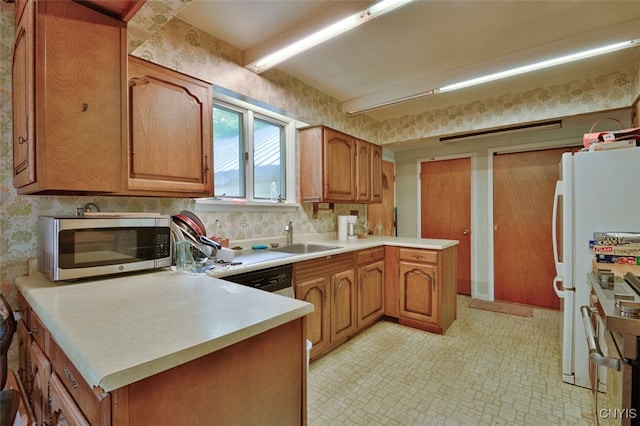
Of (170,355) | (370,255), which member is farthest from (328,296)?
(170,355)

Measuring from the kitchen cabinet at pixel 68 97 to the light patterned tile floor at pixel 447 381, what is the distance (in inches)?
69.8

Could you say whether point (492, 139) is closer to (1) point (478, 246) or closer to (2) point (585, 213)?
(1) point (478, 246)

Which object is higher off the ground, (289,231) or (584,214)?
(584,214)

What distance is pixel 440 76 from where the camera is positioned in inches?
112

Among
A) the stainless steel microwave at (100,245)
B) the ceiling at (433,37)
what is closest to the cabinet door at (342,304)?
the stainless steel microwave at (100,245)

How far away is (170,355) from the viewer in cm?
67

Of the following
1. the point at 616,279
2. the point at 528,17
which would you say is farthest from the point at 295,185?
the point at 616,279

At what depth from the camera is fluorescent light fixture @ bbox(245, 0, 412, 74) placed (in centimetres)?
168

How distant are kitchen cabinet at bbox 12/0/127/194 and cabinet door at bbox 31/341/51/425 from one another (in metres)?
0.65

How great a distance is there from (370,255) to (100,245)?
2.21 metres

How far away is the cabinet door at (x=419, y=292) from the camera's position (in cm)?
289

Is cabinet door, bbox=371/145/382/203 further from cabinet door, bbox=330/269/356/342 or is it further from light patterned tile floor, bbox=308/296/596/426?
light patterned tile floor, bbox=308/296/596/426

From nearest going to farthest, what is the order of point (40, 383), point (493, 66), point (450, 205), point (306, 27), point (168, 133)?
point (40, 383) → point (168, 133) → point (306, 27) → point (493, 66) → point (450, 205)

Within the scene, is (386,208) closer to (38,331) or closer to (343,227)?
(343,227)
